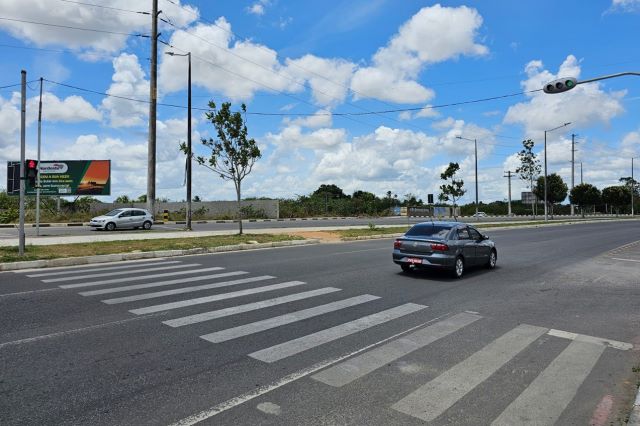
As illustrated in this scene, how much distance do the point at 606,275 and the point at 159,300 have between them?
11519 mm

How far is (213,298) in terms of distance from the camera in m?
8.60

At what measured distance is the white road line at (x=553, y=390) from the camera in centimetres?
402

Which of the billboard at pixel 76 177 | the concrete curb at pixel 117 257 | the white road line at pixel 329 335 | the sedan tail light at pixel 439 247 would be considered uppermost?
the billboard at pixel 76 177

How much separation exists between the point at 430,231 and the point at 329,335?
6666mm

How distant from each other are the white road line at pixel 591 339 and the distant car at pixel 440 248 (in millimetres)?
4607

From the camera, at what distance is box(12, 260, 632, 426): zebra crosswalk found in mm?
4441

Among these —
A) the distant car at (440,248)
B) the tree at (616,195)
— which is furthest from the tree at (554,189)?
the distant car at (440,248)

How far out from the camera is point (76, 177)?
42.4 meters

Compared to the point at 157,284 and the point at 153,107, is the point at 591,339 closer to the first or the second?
the point at 157,284

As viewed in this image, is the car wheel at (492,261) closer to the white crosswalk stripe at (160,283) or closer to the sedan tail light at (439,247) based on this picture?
the sedan tail light at (439,247)

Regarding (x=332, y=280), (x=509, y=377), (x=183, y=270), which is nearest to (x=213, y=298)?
(x=332, y=280)

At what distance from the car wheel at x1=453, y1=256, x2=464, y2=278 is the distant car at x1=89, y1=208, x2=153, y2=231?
2449 centimetres

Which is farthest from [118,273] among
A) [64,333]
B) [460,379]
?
[460,379]

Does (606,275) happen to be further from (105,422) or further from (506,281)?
(105,422)
